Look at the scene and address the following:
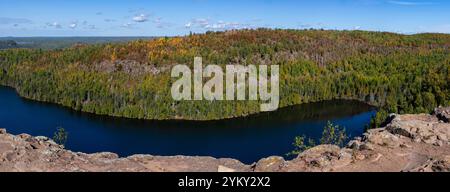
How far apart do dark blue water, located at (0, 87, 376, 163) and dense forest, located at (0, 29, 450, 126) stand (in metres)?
6.13

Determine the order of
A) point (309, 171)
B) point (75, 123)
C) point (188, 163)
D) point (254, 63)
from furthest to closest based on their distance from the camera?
point (254, 63), point (75, 123), point (188, 163), point (309, 171)

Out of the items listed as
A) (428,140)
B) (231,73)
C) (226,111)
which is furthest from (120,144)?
(428,140)

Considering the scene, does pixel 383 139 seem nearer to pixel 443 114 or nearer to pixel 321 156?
pixel 321 156

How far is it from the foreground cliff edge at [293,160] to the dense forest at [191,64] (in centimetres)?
9626

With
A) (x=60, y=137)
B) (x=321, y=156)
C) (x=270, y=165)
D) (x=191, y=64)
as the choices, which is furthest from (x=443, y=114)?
(x=191, y=64)

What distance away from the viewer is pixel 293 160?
1064 inches

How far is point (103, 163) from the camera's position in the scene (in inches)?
1029

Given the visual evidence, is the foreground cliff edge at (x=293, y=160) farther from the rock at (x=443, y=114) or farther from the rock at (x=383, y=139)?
the rock at (x=443, y=114)

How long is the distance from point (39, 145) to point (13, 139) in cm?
166

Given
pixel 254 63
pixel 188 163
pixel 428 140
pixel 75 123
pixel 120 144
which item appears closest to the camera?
pixel 188 163

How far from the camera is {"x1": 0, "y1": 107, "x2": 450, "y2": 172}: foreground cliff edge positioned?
24.7 m

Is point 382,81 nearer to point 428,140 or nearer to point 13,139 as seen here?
point 428,140

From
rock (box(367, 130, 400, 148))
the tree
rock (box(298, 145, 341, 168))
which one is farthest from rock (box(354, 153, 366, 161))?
the tree

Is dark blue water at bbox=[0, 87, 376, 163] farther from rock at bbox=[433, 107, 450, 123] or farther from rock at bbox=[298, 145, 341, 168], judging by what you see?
rock at bbox=[298, 145, 341, 168]
